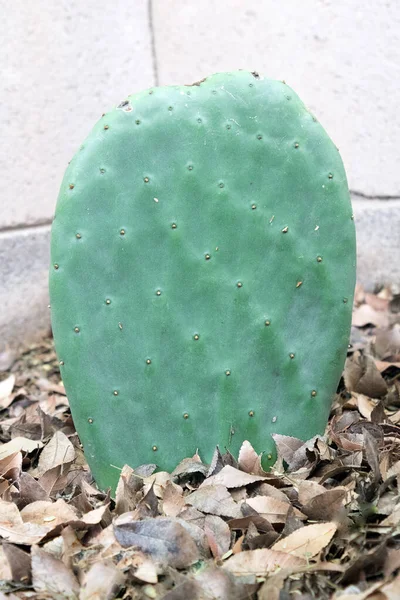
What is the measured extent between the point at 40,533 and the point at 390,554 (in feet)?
1.76

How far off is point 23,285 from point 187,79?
878mm

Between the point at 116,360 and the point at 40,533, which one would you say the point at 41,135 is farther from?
the point at 40,533

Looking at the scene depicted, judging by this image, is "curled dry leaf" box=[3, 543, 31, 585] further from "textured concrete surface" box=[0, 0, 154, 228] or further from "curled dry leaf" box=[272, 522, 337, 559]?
"textured concrete surface" box=[0, 0, 154, 228]

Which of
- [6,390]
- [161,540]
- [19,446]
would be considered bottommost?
[6,390]

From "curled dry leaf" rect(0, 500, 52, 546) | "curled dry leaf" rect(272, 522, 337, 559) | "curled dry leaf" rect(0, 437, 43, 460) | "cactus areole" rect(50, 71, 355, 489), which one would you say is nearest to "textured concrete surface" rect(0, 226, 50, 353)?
"curled dry leaf" rect(0, 437, 43, 460)

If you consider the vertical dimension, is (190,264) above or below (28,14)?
below

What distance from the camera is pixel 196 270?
49.8 inches

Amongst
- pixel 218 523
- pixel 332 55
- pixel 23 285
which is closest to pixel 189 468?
pixel 218 523

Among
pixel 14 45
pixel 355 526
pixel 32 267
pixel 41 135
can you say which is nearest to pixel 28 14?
pixel 14 45

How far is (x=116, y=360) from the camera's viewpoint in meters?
1.26

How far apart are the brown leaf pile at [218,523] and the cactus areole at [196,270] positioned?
7 centimetres

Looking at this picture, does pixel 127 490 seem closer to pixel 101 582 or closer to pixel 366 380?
pixel 101 582

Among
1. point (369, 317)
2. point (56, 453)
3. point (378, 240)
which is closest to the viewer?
point (56, 453)

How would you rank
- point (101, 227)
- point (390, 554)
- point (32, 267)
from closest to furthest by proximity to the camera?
1. point (390, 554)
2. point (101, 227)
3. point (32, 267)
